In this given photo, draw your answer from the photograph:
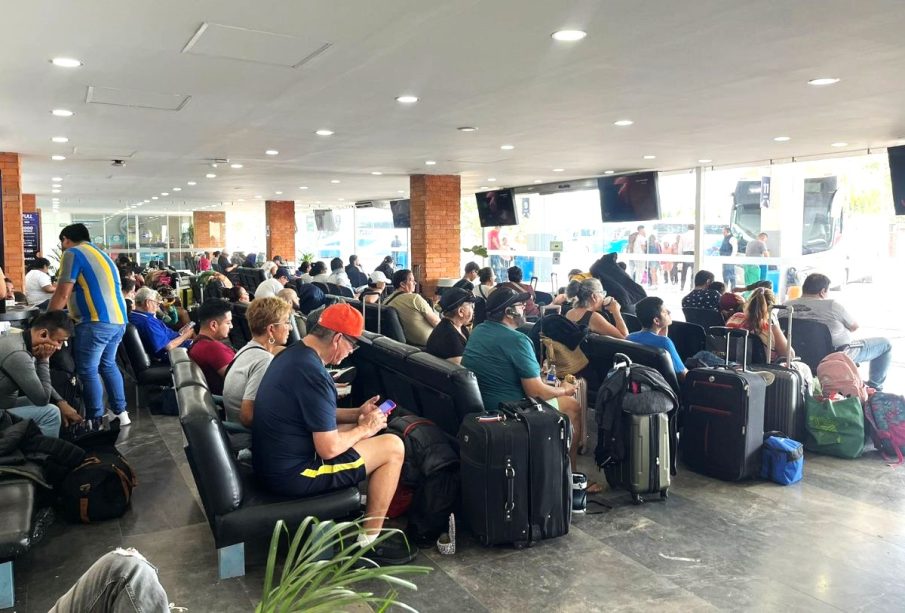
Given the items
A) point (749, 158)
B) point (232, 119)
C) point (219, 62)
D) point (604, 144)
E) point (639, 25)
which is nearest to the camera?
point (639, 25)

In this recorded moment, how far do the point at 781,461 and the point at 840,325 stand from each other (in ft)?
7.74

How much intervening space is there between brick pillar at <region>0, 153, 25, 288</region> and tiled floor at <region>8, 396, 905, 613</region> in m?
6.88

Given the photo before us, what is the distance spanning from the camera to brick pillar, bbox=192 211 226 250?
26.8 meters

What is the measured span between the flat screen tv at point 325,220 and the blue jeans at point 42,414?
20.6 metres

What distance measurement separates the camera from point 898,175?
8.30 metres

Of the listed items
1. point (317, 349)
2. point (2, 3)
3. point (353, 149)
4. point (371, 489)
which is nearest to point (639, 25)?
point (317, 349)

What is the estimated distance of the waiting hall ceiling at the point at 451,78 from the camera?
3.58 metres

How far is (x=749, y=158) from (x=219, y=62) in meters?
7.94

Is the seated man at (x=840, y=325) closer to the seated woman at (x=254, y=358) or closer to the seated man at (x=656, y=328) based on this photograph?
the seated man at (x=656, y=328)

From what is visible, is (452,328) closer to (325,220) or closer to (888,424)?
(888,424)

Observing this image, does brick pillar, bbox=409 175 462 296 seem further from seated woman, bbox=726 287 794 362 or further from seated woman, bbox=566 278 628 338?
seated woman, bbox=726 287 794 362

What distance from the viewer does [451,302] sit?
4.64 m

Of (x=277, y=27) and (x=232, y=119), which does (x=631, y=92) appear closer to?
(x=277, y=27)

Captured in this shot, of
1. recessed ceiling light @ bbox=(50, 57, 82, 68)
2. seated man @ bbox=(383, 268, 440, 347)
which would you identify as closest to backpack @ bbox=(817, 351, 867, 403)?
seated man @ bbox=(383, 268, 440, 347)
